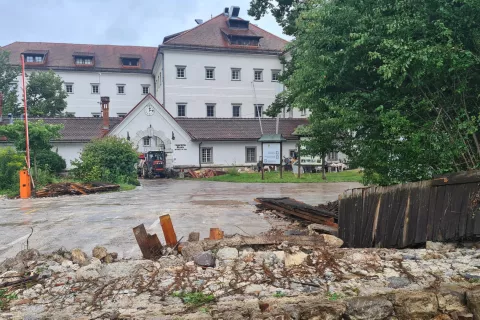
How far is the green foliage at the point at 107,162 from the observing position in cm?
2404

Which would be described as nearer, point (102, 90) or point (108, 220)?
point (108, 220)

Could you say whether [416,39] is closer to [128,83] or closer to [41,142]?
[41,142]

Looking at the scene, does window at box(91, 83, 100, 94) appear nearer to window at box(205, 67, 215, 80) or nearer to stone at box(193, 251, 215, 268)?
window at box(205, 67, 215, 80)

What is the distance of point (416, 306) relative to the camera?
443cm

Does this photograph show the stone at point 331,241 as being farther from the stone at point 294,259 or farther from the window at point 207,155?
the window at point 207,155

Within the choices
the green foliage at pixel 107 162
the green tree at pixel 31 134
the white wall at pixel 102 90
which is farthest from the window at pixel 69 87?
the green tree at pixel 31 134

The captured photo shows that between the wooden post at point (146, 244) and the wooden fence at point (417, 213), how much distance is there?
3.35 meters

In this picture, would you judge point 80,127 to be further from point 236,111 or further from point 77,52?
point 77,52

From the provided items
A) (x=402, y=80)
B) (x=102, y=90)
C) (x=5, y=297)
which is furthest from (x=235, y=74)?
(x=5, y=297)

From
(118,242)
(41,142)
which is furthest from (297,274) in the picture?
(41,142)

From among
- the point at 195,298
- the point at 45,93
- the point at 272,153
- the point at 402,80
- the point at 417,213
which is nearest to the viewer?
the point at 195,298

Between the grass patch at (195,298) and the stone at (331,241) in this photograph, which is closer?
the grass patch at (195,298)

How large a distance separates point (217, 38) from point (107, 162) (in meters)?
28.6

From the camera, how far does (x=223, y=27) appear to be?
51.0 meters
